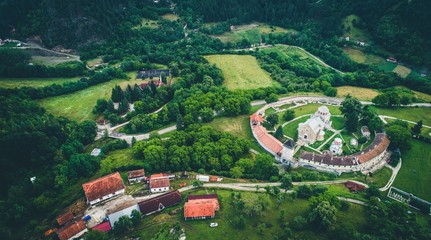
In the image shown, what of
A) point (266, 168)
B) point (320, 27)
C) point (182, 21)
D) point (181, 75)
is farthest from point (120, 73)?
point (320, 27)

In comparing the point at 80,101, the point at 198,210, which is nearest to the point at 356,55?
the point at 198,210

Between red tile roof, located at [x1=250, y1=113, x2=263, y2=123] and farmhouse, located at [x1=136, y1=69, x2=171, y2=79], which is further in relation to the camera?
farmhouse, located at [x1=136, y1=69, x2=171, y2=79]

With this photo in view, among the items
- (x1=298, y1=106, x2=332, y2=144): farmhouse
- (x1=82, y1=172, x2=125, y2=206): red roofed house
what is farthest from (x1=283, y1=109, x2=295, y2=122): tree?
(x1=82, y1=172, x2=125, y2=206): red roofed house

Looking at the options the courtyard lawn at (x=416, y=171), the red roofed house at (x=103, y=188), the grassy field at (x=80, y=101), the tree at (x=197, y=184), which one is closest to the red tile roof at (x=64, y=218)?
the red roofed house at (x=103, y=188)

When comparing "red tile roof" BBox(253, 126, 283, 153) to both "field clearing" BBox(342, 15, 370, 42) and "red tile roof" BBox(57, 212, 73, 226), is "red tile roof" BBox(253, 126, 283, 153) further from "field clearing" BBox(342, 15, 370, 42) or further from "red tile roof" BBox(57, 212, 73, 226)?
"field clearing" BBox(342, 15, 370, 42)

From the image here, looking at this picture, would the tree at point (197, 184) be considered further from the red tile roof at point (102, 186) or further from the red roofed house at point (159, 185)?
the red tile roof at point (102, 186)
